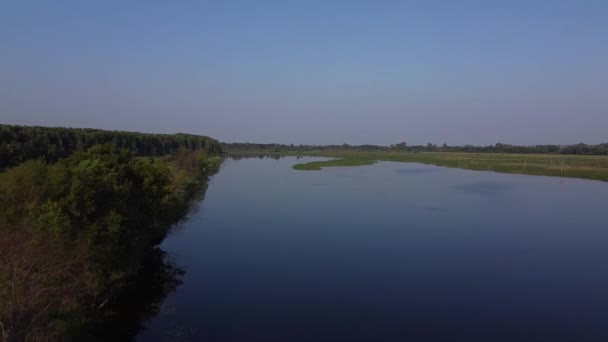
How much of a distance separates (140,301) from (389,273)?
8.21 meters

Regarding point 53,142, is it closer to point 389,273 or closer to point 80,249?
point 80,249

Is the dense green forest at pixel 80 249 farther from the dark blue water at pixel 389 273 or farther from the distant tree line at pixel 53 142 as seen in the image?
the distant tree line at pixel 53 142

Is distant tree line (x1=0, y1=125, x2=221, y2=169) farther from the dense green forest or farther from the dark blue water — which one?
the dark blue water

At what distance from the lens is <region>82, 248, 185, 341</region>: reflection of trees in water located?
10.5 meters

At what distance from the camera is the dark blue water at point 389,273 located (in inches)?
429

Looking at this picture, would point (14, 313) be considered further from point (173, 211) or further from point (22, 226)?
point (173, 211)

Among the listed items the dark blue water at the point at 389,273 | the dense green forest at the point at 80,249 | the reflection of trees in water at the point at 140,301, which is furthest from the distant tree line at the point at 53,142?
the dark blue water at the point at 389,273

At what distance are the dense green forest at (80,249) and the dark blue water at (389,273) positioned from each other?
1282 millimetres

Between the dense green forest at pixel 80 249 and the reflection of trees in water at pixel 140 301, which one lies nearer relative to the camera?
the dense green forest at pixel 80 249

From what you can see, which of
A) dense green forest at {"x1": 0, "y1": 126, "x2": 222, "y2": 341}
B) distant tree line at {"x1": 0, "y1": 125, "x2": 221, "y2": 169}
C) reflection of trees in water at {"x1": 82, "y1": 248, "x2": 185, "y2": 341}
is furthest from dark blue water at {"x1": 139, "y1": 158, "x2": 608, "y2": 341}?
distant tree line at {"x1": 0, "y1": 125, "x2": 221, "y2": 169}

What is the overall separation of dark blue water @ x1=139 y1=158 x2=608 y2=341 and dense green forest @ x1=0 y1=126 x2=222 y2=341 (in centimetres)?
128

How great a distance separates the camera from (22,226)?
943 cm

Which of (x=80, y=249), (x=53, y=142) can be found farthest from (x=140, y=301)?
(x=53, y=142)

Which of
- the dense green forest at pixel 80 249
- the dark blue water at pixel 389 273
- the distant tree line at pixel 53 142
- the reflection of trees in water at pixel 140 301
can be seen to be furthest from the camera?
the distant tree line at pixel 53 142
